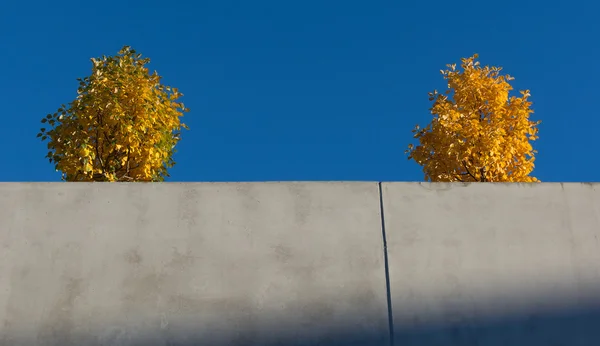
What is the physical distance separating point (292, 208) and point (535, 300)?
2.70 metres

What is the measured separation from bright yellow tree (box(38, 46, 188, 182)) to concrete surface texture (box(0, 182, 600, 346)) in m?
6.75

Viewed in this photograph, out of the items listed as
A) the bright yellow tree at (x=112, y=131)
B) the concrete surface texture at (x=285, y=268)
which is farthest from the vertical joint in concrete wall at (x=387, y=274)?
the bright yellow tree at (x=112, y=131)

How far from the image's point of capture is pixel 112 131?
13430 mm

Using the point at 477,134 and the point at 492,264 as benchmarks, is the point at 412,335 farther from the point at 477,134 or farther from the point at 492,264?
the point at 477,134

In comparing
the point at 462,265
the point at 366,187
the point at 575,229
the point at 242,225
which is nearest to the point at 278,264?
the point at 242,225

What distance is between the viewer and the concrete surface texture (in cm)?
627

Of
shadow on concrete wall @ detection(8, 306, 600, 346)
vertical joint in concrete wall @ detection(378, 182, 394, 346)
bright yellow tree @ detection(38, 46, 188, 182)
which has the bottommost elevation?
shadow on concrete wall @ detection(8, 306, 600, 346)

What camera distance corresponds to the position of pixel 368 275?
6.56 metres

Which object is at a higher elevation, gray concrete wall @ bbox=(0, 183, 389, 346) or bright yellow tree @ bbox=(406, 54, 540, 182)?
bright yellow tree @ bbox=(406, 54, 540, 182)

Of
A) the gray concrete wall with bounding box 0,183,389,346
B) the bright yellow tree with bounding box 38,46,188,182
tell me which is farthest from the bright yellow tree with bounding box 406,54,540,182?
the gray concrete wall with bounding box 0,183,389,346

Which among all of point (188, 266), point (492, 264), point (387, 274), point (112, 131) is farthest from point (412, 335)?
point (112, 131)

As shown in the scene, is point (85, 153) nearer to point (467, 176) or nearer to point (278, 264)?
point (278, 264)

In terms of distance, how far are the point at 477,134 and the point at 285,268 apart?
9487mm

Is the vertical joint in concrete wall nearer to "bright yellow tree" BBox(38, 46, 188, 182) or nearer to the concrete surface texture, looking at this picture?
the concrete surface texture
